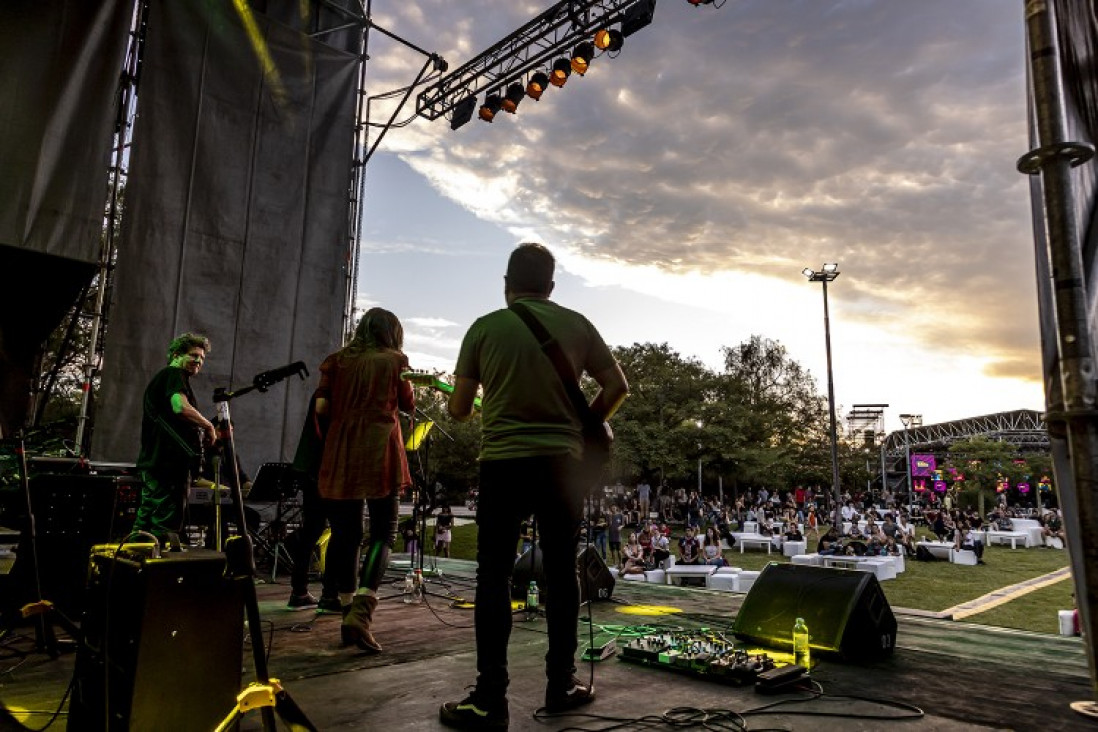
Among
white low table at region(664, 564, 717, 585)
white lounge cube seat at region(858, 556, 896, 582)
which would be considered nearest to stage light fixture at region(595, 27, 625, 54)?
white low table at region(664, 564, 717, 585)

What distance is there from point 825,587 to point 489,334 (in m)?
2.58

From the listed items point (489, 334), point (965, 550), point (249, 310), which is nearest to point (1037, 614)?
point (965, 550)

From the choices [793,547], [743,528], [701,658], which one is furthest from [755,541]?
[701,658]

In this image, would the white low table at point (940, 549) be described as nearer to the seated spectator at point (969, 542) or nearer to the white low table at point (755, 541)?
the seated spectator at point (969, 542)

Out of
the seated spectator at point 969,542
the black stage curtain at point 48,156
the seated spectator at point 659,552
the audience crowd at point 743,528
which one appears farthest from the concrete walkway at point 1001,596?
the black stage curtain at point 48,156

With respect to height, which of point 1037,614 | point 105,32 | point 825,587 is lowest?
point 1037,614

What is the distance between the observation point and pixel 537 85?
1172 cm

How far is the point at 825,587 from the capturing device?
3846mm

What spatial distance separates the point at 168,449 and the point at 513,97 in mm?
9827

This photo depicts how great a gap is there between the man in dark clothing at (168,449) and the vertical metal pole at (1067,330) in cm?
426

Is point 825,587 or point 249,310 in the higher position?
point 249,310

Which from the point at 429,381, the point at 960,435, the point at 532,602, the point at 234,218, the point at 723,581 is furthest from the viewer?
the point at 960,435

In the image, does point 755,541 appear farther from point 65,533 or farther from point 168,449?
point 65,533

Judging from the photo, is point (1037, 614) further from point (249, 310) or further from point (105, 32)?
point (105, 32)
